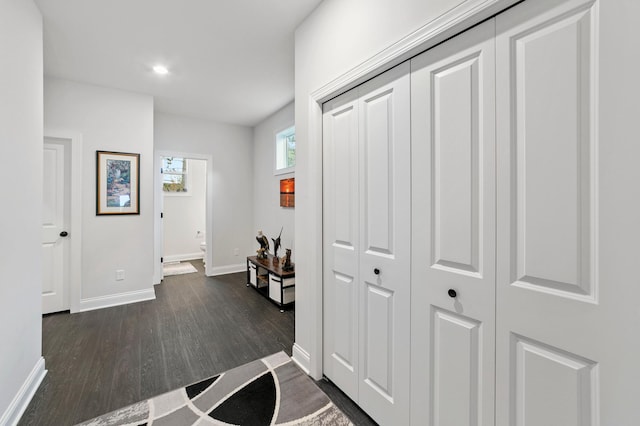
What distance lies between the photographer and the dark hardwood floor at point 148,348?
1.77 meters

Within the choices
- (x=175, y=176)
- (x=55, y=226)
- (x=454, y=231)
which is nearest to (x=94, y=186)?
(x=55, y=226)

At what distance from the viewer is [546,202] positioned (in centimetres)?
95

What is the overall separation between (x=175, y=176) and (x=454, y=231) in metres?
6.26

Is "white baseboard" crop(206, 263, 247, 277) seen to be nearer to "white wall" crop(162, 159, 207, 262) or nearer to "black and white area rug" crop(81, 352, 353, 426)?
"white wall" crop(162, 159, 207, 262)

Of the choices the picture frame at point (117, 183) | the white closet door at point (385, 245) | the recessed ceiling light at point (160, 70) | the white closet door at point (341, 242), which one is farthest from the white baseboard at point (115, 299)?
the white closet door at point (385, 245)

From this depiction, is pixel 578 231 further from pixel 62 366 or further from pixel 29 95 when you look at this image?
pixel 62 366

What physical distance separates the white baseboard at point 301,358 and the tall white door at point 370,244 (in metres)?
0.15

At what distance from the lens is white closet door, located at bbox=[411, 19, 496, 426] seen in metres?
1.10

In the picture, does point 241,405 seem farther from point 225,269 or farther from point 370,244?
point 225,269

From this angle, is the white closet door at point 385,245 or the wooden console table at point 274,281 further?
the wooden console table at point 274,281

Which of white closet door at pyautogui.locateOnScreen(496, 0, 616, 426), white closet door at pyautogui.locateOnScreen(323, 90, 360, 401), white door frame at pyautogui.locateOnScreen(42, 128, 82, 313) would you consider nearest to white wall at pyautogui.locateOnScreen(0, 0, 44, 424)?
white door frame at pyautogui.locateOnScreen(42, 128, 82, 313)

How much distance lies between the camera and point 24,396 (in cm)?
171

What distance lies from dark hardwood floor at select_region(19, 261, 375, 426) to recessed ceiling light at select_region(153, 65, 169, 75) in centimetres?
271

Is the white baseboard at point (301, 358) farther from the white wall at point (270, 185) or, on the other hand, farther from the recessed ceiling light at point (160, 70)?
the recessed ceiling light at point (160, 70)
